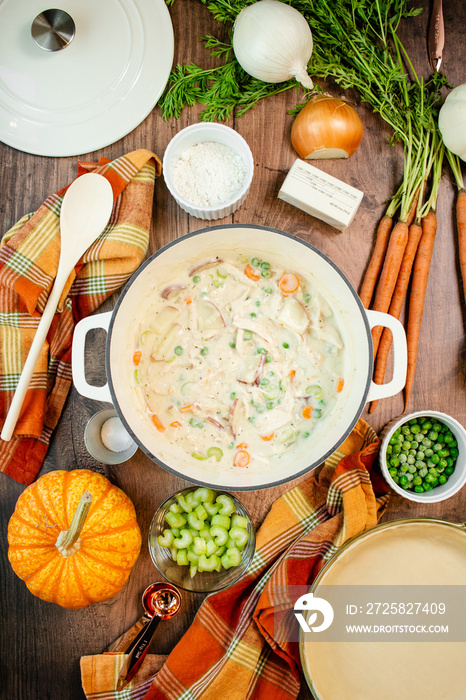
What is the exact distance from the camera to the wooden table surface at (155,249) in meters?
1.85

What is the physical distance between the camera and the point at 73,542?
1.65m

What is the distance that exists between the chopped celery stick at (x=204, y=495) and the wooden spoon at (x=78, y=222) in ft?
2.18

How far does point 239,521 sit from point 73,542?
540 mm

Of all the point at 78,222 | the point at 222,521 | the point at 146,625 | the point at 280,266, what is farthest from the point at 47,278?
the point at 146,625

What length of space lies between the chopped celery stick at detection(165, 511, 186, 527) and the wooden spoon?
0.60 metres

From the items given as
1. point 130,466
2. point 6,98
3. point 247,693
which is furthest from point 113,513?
point 6,98

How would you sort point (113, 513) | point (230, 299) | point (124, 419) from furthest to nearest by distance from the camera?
1. point (230, 299)
2. point (113, 513)
3. point (124, 419)

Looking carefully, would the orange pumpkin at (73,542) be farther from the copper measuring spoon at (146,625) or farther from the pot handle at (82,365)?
the pot handle at (82,365)

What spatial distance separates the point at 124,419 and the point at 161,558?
539 mm

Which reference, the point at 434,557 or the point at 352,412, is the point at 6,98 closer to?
the point at 352,412

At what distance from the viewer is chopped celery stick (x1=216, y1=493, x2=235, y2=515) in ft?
5.65

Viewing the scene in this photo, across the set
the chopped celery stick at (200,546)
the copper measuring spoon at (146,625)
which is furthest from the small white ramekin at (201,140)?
the copper measuring spoon at (146,625)

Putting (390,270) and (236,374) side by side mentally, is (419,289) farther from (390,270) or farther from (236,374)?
(236,374)

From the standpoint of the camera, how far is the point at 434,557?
5.54 feet
